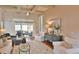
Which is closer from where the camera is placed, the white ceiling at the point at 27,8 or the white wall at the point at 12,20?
the white ceiling at the point at 27,8

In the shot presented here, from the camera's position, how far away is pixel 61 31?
189 centimetres

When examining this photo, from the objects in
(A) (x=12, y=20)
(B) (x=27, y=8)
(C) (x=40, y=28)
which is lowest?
(C) (x=40, y=28)

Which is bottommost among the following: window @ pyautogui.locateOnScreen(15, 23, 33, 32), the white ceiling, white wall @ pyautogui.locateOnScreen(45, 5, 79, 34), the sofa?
the sofa

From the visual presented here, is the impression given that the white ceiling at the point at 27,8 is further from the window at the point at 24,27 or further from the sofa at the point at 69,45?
the sofa at the point at 69,45

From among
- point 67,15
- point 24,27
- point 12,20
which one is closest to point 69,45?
point 67,15

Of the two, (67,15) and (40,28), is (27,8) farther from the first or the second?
(67,15)

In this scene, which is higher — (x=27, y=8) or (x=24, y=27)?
(x=27, y=8)

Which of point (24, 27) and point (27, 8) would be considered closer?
point (27, 8)

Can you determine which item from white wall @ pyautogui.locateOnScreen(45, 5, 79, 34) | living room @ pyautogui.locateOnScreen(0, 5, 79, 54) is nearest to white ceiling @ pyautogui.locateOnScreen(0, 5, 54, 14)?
living room @ pyautogui.locateOnScreen(0, 5, 79, 54)

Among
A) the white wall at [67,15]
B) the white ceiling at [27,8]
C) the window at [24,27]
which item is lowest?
the window at [24,27]

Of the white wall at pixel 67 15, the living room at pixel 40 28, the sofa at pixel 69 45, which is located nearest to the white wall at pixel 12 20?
the living room at pixel 40 28

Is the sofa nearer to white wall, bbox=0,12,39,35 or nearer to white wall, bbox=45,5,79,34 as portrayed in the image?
white wall, bbox=45,5,79,34
